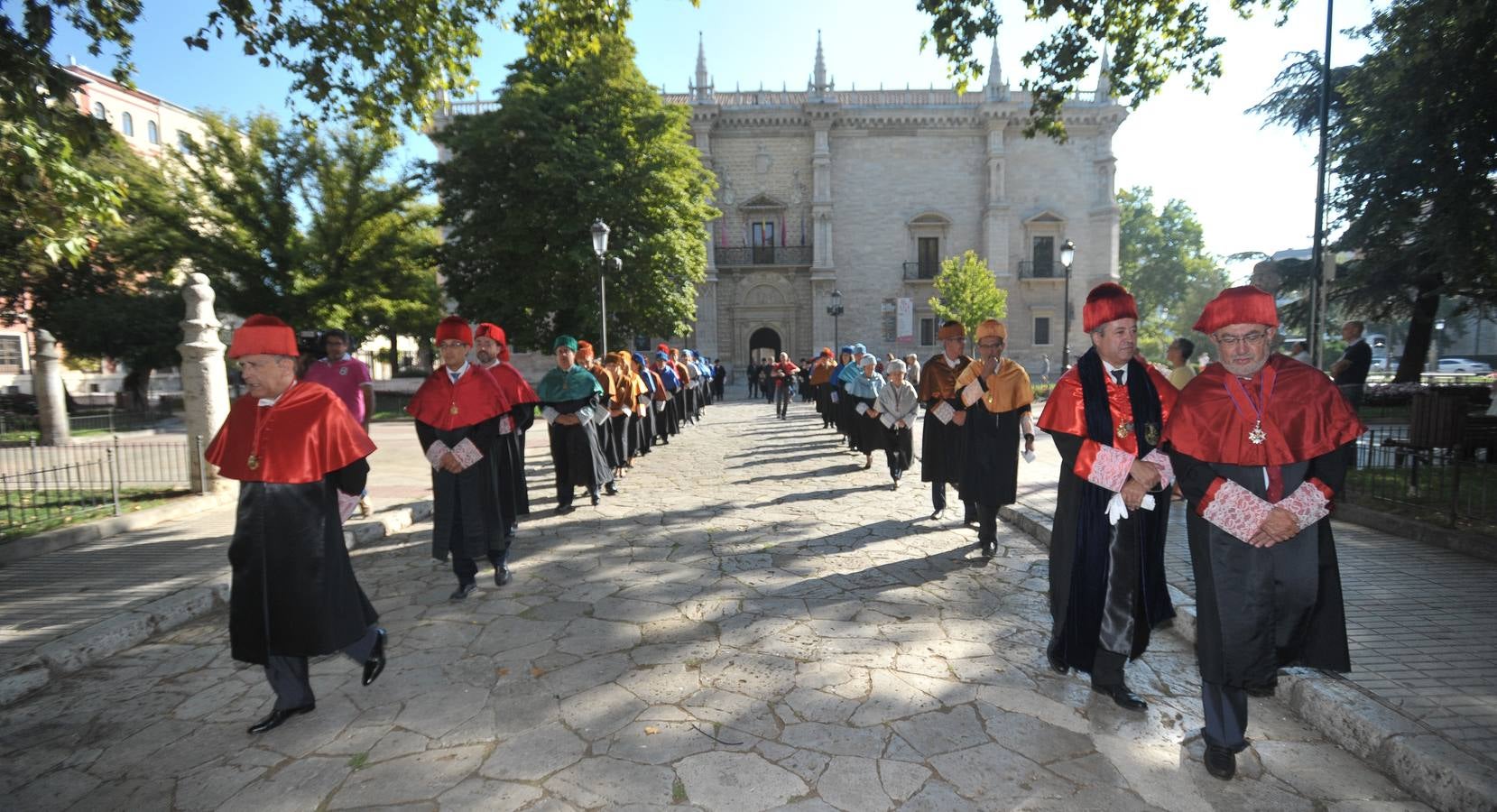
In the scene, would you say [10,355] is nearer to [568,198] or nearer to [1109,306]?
[568,198]

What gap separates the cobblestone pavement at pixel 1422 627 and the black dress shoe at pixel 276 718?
5.45m

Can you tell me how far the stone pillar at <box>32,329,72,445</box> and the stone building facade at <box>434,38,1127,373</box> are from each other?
29.7 meters

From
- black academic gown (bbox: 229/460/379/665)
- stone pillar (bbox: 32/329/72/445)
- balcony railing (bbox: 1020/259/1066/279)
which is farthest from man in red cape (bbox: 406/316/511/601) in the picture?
balcony railing (bbox: 1020/259/1066/279)

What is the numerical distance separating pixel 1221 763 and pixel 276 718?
448cm

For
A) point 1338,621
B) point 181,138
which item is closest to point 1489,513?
point 1338,621

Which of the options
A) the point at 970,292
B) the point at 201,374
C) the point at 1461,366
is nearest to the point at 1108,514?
the point at 201,374

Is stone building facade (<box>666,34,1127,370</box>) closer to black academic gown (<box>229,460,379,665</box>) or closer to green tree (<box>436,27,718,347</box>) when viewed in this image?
green tree (<box>436,27,718,347</box>)

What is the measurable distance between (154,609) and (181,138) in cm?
2514

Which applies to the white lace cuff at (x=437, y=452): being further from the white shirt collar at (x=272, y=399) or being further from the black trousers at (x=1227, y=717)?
the black trousers at (x=1227, y=717)

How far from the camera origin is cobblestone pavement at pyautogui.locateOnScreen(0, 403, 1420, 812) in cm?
310

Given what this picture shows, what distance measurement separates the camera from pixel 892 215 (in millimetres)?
44125

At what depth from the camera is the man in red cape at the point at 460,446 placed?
220 inches

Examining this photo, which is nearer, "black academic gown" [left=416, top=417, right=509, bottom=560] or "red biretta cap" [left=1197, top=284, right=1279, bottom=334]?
"red biretta cap" [left=1197, top=284, right=1279, bottom=334]

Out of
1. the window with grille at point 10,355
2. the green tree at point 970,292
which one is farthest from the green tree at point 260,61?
the window with grille at point 10,355
